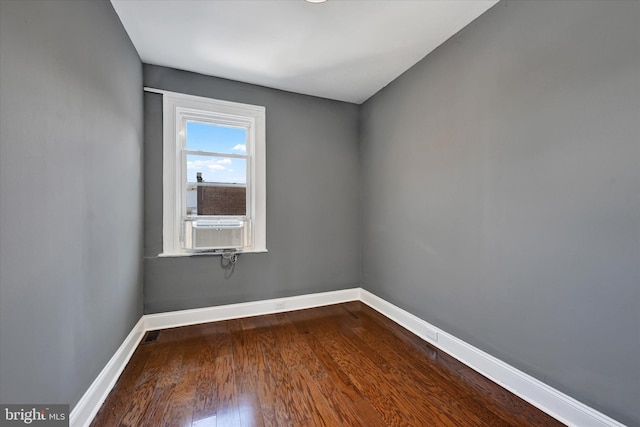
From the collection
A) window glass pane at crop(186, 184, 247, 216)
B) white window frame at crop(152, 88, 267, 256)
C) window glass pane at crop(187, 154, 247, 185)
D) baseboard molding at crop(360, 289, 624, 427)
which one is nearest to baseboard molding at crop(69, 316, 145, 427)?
white window frame at crop(152, 88, 267, 256)

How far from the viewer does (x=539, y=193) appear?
5.00 feet

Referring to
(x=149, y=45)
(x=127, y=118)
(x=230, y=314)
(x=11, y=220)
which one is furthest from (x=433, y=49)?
(x=230, y=314)

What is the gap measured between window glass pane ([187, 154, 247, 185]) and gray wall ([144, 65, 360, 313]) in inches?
11.3

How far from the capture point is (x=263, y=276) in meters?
2.91

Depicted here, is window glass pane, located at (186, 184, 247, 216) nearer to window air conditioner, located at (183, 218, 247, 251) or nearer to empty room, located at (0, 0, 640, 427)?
empty room, located at (0, 0, 640, 427)

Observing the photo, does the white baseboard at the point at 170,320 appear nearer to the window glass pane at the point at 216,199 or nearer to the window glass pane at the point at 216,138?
the window glass pane at the point at 216,199

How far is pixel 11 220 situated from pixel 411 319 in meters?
2.74

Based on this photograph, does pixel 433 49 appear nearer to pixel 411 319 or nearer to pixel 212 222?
pixel 411 319

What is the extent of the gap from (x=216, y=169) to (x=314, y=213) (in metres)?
1.24

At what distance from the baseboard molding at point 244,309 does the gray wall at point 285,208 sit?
6cm

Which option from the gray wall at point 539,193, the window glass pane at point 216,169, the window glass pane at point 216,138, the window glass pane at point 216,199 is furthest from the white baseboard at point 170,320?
the window glass pane at point 216,138

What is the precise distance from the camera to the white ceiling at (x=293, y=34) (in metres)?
1.78

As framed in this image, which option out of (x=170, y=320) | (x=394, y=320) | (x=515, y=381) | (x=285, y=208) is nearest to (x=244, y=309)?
(x=170, y=320)

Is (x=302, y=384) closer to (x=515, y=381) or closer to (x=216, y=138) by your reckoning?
(x=515, y=381)
